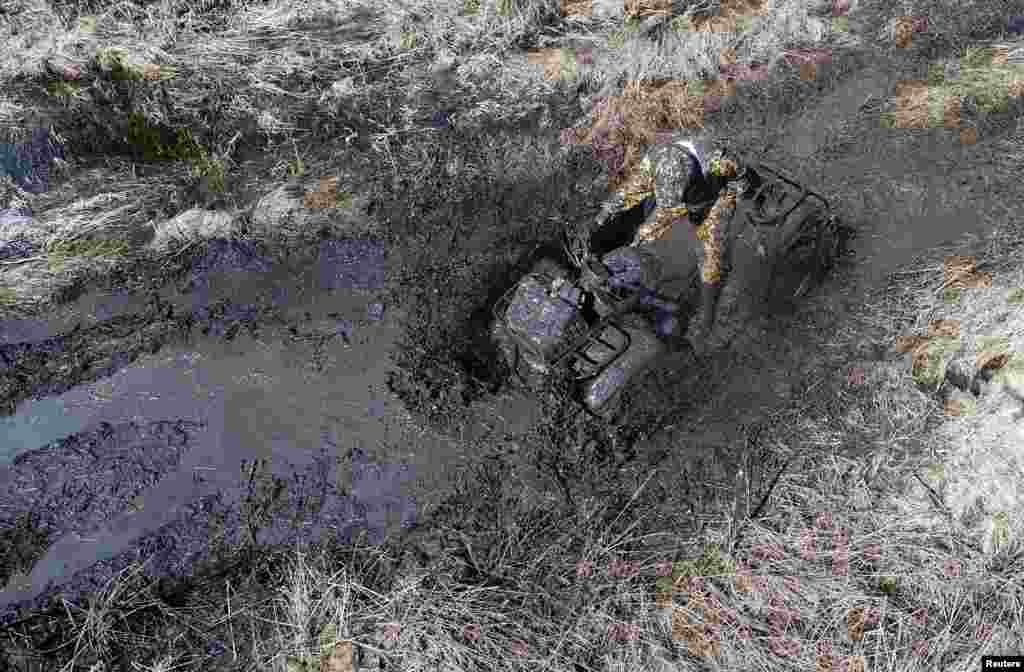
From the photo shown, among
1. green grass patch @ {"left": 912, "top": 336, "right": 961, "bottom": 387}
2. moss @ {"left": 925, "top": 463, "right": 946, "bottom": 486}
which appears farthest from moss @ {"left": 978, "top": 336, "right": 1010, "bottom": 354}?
moss @ {"left": 925, "top": 463, "right": 946, "bottom": 486}

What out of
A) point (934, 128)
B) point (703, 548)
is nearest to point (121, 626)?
point (703, 548)

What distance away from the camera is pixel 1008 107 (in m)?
7.52

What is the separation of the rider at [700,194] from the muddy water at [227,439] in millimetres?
1946

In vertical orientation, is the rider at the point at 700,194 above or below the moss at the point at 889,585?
above

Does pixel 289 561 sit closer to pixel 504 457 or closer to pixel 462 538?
pixel 462 538

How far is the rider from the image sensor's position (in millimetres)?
5547

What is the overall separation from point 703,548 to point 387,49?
747 cm

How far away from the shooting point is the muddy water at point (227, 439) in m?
4.93

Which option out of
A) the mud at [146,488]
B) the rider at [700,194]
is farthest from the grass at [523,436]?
the rider at [700,194]

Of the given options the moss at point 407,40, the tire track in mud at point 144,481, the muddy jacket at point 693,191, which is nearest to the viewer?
the tire track in mud at point 144,481

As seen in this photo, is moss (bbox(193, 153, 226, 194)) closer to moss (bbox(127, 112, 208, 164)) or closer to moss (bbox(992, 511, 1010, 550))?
moss (bbox(127, 112, 208, 164))

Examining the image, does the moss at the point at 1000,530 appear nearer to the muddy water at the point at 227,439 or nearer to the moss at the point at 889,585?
the moss at the point at 889,585

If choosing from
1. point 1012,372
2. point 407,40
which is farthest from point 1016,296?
point 407,40

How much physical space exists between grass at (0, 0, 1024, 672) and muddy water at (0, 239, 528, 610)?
24cm
